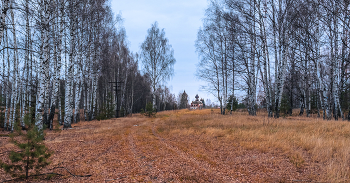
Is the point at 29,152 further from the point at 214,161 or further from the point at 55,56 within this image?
the point at 55,56

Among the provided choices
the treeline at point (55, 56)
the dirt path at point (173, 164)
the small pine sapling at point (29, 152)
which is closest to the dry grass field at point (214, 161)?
the dirt path at point (173, 164)

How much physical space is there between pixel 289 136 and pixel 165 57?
2243 cm

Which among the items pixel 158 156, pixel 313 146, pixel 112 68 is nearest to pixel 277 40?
pixel 313 146

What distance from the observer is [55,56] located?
42.6 feet

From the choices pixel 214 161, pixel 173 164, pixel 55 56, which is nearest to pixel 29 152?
pixel 173 164

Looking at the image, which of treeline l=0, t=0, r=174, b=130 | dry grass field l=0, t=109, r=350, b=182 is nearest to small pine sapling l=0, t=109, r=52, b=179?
dry grass field l=0, t=109, r=350, b=182

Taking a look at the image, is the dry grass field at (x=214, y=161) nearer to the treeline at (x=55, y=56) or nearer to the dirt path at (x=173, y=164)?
the dirt path at (x=173, y=164)

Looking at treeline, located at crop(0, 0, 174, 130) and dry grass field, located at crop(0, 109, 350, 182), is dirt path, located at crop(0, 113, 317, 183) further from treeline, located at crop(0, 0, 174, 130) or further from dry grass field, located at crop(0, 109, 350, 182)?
treeline, located at crop(0, 0, 174, 130)

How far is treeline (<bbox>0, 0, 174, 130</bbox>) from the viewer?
8.52 m

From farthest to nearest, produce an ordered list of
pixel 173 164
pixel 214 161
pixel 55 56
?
1. pixel 55 56
2. pixel 214 161
3. pixel 173 164

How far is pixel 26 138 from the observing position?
379 cm

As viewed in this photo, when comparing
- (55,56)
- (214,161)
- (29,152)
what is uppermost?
(55,56)

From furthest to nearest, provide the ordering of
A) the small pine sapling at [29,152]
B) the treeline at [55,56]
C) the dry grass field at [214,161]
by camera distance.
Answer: the treeline at [55,56] < the dry grass field at [214,161] < the small pine sapling at [29,152]

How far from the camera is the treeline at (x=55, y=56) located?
852 centimetres
